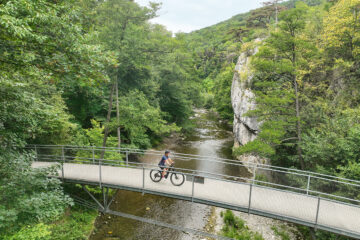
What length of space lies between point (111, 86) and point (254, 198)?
10.6 meters

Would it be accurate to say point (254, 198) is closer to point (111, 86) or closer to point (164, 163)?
point (164, 163)

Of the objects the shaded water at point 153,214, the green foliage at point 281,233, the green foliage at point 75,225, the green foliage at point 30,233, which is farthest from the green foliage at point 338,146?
the green foliage at point 75,225

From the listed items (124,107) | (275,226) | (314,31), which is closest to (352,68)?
(314,31)

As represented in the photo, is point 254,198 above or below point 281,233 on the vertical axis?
above

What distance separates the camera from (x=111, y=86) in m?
13.4

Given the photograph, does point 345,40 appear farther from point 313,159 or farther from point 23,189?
point 23,189

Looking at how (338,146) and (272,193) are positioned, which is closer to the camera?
(272,193)

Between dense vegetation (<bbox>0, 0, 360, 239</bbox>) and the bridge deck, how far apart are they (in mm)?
1646

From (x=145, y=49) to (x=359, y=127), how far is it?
37.6 feet

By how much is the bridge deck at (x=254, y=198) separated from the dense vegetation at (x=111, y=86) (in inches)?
64.8

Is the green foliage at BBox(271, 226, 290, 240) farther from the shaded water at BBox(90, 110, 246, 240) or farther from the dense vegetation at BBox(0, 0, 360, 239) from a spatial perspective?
the shaded water at BBox(90, 110, 246, 240)

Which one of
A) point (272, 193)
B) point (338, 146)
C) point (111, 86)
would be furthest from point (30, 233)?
point (338, 146)

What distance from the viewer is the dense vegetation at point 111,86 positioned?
202 inches

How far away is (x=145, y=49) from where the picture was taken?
12.6 m
